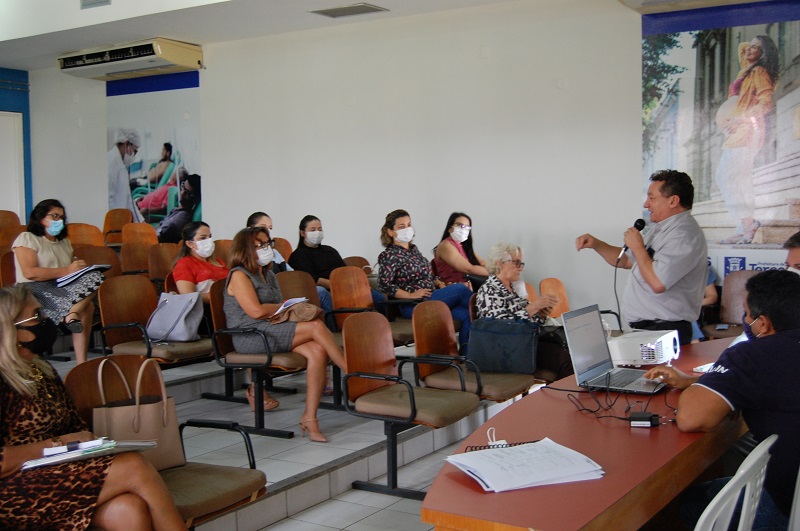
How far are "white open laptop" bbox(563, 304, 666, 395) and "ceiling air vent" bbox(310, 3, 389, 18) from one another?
529 cm

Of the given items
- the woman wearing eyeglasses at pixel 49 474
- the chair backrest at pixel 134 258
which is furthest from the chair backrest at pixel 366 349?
the chair backrest at pixel 134 258

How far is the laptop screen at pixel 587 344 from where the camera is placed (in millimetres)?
2984

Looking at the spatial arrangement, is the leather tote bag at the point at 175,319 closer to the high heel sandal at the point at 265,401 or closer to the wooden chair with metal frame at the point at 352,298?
the high heel sandal at the point at 265,401

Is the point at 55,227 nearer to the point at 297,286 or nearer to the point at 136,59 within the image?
the point at 297,286

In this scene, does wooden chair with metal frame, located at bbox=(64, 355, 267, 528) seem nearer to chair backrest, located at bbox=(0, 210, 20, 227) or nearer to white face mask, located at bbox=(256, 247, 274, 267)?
white face mask, located at bbox=(256, 247, 274, 267)

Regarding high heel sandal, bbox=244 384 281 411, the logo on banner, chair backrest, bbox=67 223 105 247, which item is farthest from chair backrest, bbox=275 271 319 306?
chair backrest, bbox=67 223 105 247

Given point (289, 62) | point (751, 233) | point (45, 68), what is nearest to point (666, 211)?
point (751, 233)

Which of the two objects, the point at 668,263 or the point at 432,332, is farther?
the point at 432,332

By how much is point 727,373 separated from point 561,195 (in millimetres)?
5207

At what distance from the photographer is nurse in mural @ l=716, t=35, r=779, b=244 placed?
651 cm

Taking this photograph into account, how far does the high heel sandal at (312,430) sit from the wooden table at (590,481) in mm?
1713

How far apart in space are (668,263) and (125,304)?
3295 millimetres

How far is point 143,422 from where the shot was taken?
289 centimetres

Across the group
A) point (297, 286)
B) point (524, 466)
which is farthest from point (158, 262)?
point (524, 466)
